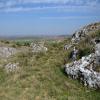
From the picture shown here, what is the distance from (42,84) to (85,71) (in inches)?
174

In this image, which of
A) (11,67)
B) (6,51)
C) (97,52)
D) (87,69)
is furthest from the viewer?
(6,51)

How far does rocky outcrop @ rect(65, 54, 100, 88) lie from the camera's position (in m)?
25.6

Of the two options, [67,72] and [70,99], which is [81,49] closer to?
[67,72]

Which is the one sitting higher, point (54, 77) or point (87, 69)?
point (87, 69)

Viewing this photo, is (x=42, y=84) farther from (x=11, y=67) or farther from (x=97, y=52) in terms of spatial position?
(x=11, y=67)

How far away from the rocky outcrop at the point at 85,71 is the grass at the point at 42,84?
58 cm

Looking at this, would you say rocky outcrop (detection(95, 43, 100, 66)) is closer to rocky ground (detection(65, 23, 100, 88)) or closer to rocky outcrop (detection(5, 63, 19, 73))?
rocky ground (detection(65, 23, 100, 88))

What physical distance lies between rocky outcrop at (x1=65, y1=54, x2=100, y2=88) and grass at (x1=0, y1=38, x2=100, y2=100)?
1.89 feet

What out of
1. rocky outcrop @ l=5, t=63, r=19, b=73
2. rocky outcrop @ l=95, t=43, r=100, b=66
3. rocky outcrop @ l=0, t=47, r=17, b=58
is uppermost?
rocky outcrop @ l=95, t=43, r=100, b=66

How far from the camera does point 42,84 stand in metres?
26.3

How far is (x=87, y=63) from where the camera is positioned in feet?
90.1

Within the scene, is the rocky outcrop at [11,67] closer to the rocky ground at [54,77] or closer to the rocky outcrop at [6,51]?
the rocky ground at [54,77]

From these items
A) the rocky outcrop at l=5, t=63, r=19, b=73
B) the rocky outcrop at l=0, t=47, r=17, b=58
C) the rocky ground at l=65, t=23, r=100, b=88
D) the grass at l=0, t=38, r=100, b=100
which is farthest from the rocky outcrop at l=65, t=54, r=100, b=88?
the rocky outcrop at l=0, t=47, r=17, b=58

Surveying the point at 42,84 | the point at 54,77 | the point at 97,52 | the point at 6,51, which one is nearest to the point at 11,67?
the point at 54,77
